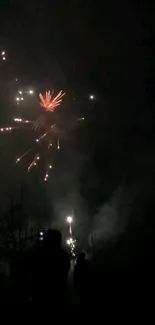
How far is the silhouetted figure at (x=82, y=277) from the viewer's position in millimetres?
31237

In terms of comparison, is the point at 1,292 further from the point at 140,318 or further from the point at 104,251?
the point at 104,251

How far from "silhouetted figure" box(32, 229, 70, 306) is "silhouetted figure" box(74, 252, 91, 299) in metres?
1.47

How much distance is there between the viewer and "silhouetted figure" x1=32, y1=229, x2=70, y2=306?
28875mm

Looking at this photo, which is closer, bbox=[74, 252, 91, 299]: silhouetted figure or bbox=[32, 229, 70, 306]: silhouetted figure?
bbox=[32, 229, 70, 306]: silhouetted figure

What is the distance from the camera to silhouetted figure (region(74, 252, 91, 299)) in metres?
31.2

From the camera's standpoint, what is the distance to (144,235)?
38.6m

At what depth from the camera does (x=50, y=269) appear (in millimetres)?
29672

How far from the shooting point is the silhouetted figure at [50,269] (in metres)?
28.9

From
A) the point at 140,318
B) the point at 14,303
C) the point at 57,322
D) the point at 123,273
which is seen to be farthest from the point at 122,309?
the point at 123,273

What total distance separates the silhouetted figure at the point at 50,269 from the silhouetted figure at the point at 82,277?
57.8 inches

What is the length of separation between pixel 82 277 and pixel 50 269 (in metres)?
3.98

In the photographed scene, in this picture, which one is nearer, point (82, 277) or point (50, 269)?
point (50, 269)

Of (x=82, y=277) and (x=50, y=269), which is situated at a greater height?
(x=82, y=277)

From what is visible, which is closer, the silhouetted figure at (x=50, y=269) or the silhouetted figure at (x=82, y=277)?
the silhouetted figure at (x=50, y=269)
